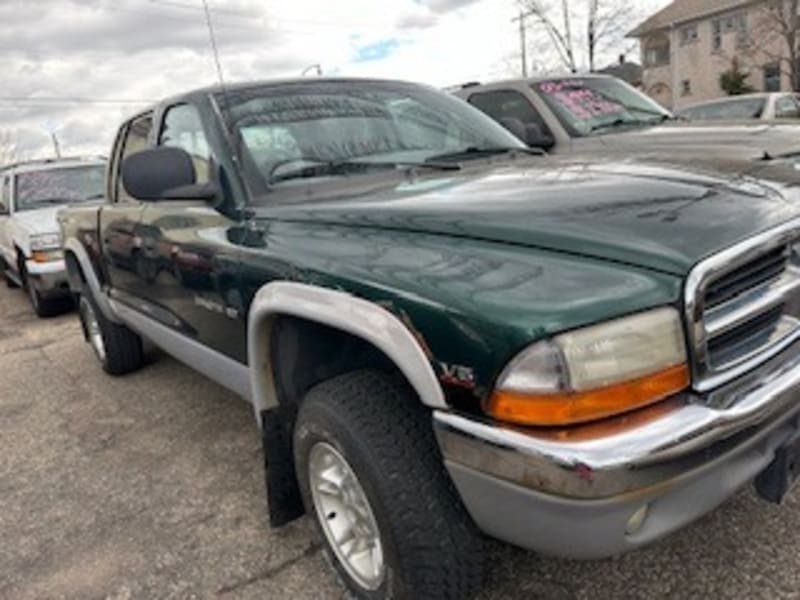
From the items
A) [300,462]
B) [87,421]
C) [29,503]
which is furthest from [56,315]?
[300,462]

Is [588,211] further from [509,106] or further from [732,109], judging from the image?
[732,109]

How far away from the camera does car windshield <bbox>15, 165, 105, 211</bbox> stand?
28.1 feet

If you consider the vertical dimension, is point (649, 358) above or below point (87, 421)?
above

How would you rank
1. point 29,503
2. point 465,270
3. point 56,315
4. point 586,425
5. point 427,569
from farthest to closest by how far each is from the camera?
point 56,315
point 29,503
point 427,569
point 465,270
point 586,425

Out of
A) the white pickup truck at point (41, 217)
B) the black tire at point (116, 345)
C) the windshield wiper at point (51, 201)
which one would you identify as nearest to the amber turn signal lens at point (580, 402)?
the black tire at point (116, 345)

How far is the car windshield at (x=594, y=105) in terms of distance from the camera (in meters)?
6.43

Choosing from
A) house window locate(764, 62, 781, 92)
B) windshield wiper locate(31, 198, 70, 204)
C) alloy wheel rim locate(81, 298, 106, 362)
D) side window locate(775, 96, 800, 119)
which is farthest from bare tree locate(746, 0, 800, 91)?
alloy wheel rim locate(81, 298, 106, 362)

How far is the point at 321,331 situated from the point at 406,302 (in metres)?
0.63

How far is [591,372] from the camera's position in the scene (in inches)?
64.1

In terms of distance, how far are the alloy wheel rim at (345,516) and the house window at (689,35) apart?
38.5 metres

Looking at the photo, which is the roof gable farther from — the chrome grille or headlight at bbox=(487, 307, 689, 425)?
headlight at bbox=(487, 307, 689, 425)

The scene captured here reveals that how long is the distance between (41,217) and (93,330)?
10.2 ft

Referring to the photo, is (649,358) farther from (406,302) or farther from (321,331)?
(321,331)

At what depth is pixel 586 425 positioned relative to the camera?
1646 millimetres
